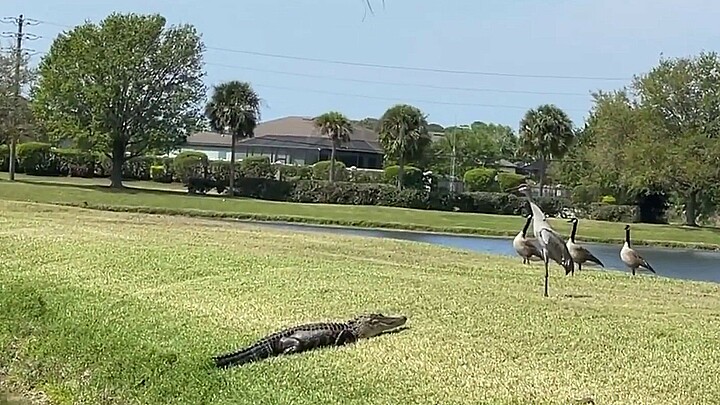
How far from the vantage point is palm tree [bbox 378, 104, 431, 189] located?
54.7m

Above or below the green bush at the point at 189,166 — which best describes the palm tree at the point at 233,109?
above

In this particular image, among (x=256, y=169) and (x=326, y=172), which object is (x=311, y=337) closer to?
(x=256, y=169)

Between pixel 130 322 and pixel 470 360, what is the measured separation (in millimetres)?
3783

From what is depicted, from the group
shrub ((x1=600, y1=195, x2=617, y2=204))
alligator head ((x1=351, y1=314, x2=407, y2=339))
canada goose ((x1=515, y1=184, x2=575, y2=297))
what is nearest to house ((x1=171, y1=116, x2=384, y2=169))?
shrub ((x1=600, y1=195, x2=617, y2=204))

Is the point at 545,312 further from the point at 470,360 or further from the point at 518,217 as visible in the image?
the point at 518,217

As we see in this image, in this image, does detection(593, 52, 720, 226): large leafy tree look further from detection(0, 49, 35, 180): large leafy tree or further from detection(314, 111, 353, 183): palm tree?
detection(0, 49, 35, 180): large leafy tree

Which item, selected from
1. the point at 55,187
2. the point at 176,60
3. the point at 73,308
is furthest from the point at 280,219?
the point at 73,308

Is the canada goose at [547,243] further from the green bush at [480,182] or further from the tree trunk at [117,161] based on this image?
the green bush at [480,182]

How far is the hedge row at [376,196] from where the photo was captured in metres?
51.6

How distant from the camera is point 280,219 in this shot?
40344 mm

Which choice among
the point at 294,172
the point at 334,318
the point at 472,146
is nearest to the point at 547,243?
the point at 334,318

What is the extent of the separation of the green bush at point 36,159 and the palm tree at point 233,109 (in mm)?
9134

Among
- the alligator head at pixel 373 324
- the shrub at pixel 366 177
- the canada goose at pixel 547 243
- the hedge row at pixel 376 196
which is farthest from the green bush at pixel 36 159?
the alligator head at pixel 373 324

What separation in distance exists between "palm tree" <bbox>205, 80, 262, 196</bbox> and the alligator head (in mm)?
43404
